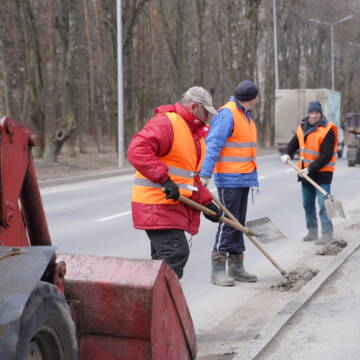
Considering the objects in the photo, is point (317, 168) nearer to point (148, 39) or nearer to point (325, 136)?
point (325, 136)

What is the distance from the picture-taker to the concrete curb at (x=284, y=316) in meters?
4.91

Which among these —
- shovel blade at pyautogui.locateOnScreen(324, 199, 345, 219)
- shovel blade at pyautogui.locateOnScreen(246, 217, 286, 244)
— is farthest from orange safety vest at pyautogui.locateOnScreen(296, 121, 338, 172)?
shovel blade at pyautogui.locateOnScreen(246, 217, 286, 244)

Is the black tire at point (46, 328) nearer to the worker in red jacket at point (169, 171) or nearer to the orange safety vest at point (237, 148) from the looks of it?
the worker in red jacket at point (169, 171)

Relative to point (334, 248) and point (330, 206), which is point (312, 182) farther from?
point (334, 248)

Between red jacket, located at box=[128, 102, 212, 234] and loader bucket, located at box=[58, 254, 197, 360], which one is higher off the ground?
red jacket, located at box=[128, 102, 212, 234]

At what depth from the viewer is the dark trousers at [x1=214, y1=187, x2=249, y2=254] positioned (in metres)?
7.34

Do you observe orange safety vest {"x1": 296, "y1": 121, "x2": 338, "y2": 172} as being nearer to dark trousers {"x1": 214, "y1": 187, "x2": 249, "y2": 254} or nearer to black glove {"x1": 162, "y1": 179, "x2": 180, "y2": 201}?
dark trousers {"x1": 214, "y1": 187, "x2": 249, "y2": 254}

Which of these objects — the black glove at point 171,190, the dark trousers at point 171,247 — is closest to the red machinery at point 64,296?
the dark trousers at point 171,247

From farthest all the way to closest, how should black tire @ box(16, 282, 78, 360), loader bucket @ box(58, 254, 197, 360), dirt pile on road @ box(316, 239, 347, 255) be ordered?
1. dirt pile on road @ box(316, 239, 347, 255)
2. loader bucket @ box(58, 254, 197, 360)
3. black tire @ box(16, 282, 78, 360)

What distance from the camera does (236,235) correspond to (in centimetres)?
740

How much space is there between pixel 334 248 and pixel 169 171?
430 cm

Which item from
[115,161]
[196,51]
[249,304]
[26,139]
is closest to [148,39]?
[196,51]

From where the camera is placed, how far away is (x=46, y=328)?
3.36 meters

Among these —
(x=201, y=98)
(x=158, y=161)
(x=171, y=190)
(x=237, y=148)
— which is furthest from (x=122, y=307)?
(x=237, y=148)
